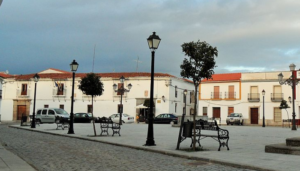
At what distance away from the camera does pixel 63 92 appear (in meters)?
55.5

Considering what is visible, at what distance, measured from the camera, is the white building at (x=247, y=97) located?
46.8m

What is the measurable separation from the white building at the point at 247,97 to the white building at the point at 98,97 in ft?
17.3

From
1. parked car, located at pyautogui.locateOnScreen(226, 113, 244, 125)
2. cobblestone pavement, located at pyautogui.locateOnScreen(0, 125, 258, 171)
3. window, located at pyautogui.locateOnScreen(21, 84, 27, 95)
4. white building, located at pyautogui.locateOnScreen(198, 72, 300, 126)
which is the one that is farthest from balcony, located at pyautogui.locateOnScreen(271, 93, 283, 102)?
cobblestone pavement, located at pyautogui.locateOnScreen(0, 125, 258, 171)

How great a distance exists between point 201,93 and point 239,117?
29.1 feet

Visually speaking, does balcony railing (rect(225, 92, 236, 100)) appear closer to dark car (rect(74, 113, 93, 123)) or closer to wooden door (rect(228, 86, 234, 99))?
wooden door (rect(228, 86, 234, 99))

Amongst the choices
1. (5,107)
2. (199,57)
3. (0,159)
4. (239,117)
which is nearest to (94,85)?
(199,57)

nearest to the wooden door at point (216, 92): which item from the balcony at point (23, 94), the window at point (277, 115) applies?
the window at point (277, 115)

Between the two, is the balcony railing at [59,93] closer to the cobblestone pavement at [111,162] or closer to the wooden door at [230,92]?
the wooden door at [230,92]

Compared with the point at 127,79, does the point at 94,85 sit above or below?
below

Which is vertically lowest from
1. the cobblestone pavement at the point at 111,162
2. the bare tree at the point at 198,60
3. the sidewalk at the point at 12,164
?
the cobblestone pavement at the point at 111,162

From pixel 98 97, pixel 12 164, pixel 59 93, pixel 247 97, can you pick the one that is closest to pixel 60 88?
pixel 59 93

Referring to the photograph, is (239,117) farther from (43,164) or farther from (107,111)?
(43,164)

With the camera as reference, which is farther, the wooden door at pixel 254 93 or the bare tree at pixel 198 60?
the wooden door at pixel 254 93

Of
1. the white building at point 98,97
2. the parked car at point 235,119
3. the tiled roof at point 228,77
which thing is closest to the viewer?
the parked car at point 235,119
